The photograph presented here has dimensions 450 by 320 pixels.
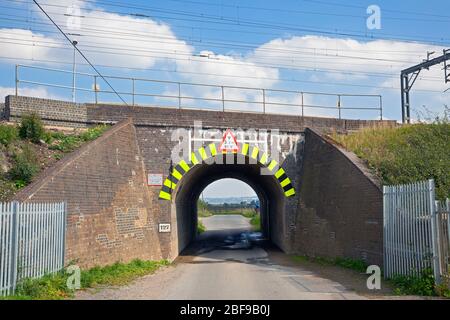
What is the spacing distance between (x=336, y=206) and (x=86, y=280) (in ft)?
29.7

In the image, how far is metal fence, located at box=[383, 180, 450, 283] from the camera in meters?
9.77

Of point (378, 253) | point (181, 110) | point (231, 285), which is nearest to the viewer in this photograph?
point (231, 285)

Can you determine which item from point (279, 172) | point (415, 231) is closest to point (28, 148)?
point (279, 172)

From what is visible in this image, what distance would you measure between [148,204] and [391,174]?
8.78m

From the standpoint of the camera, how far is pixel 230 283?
12188 mm

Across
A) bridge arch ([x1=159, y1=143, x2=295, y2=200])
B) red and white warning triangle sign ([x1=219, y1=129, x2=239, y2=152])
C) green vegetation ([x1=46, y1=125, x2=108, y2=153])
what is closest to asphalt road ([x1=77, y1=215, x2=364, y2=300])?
bridge arch ([x1=159, y1=143, x2=295, y2=200])

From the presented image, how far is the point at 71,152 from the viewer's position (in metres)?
Result: 15.3

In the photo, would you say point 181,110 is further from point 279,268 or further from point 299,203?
point 279,268

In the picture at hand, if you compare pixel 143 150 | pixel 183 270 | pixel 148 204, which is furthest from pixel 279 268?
pixel 143 150

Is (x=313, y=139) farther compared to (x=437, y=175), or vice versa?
(x=313, y=139)

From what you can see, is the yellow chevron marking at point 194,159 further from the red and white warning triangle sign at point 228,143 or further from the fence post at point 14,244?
the fence post at point 14,244

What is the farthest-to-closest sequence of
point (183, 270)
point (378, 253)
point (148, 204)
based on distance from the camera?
point (148, 204), point (183, 270), point (378, 253)

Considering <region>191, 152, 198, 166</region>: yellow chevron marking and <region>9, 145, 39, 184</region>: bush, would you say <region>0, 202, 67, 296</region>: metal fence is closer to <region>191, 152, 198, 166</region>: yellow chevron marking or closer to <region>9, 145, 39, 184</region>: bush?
<region>9, 145, 39, 184</region>: bush

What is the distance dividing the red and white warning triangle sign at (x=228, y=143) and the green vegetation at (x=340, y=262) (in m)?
5.00
